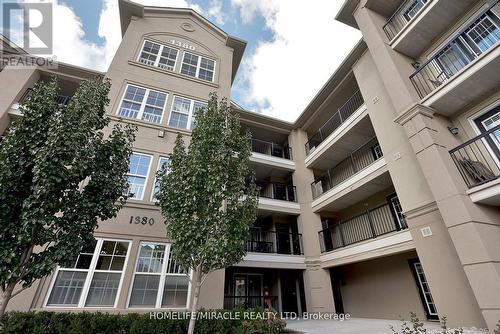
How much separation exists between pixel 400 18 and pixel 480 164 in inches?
269

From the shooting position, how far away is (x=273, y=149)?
15422 millimetres

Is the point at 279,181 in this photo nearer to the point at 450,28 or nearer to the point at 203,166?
the point at 203,166

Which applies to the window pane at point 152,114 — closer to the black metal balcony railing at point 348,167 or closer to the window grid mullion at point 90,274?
the window grid mullion at point 90,274

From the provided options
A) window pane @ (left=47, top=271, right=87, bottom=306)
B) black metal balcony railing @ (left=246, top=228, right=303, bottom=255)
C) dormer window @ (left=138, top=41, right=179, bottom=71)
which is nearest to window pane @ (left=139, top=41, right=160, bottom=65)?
dormer window @ (left=138, top=41, right=179, bottom=71)

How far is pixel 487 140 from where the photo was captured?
20.6 ft

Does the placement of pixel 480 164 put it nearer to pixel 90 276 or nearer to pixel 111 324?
pixel 111 324

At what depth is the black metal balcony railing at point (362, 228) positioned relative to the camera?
9.45m

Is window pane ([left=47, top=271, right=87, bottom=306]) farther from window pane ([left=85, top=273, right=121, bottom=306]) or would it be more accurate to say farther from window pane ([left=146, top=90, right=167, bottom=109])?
window pane ([left=146, top=90, right=167, bottom=109])

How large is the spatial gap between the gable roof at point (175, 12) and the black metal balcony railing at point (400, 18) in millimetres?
8055

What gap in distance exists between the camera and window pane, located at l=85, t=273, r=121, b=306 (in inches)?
279

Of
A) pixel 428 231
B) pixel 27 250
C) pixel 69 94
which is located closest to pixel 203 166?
pixel 27 250

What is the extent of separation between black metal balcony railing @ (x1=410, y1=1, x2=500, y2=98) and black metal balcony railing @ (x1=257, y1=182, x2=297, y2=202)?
7.70 m

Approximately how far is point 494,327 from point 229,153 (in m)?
7.17

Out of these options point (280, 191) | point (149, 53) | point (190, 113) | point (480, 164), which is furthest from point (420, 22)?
point (149, 53)
